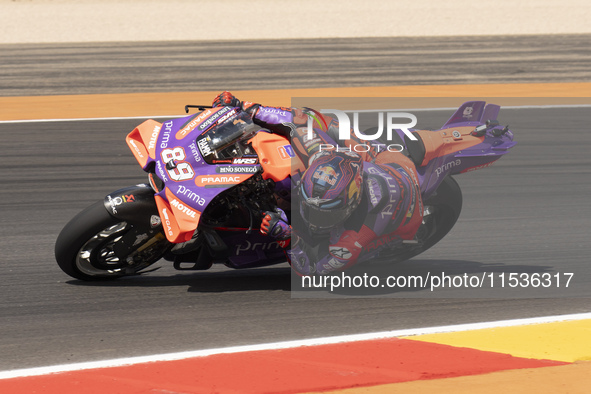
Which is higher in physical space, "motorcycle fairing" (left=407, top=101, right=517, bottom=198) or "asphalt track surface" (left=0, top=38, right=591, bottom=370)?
"motorcycle fairing" (left=407, top=101, right=517, bottom=198)

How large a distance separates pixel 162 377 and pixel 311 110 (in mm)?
2321

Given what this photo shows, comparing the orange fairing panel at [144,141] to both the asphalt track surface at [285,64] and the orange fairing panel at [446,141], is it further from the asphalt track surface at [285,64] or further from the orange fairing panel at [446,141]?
the asphalt track surface at [285,64]

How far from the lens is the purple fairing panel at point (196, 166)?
5.43 metres

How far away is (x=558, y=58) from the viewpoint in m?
20.3

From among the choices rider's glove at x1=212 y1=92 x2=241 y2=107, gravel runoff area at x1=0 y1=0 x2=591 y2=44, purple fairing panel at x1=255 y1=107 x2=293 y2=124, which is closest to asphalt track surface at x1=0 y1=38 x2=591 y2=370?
purple fairing panel at x1=255 y1=107 x2=293 y2=124

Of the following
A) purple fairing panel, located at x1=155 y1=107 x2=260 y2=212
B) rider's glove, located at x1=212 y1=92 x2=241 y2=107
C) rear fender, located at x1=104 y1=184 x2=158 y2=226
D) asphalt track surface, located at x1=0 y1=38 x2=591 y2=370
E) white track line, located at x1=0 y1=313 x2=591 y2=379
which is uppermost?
rider's glove, located at x1=212 y1=92 x2=241 y2=107

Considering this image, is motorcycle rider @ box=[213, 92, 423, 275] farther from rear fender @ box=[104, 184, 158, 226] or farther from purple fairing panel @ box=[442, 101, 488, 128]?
rear fender @ box=[104, 184, 158, 226]

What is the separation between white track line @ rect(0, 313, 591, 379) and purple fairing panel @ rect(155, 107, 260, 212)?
103 cm

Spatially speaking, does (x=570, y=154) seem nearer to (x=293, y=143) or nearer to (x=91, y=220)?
(x=293, y=143)

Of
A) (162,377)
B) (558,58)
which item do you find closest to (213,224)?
(162,377)

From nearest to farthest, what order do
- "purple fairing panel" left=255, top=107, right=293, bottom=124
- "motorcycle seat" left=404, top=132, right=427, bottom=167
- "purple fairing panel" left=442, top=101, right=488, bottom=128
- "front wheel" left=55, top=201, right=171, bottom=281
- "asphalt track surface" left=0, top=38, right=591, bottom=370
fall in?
"asphalt track surface" left=0, top=38, right=591, bottom=370 < "front wheel" left=55, top=201, right=171, bottom=281 < "purple fairing panel" left=255, top=107, right=293, bottom=124 < "motorcycle seat" left=404, top=132, right=427, bottom=167 < "purple fairing panel" left=442, top=101, right=488, bottom=128

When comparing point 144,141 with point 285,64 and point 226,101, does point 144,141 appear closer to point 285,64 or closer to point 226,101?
point 226,101

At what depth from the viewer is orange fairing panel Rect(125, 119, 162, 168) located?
5.69 metres

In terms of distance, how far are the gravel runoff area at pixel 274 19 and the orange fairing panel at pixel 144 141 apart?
58.9 feet
